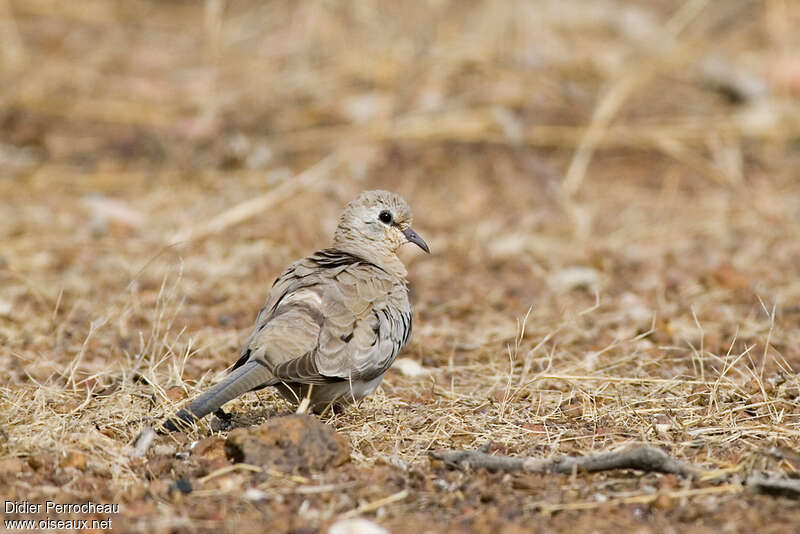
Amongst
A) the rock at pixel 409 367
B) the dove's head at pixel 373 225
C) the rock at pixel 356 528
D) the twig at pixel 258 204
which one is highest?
the dove's head at pixel 373 225

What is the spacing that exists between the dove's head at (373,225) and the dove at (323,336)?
0.08m

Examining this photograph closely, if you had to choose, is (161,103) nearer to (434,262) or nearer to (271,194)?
(271,194)

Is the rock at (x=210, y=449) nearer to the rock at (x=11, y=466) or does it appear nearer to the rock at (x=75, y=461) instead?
the rock at (x=75, y=461)

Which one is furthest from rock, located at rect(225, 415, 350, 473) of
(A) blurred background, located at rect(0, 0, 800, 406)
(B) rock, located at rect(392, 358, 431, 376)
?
(A) blurred background, located at rect(0, 0, 800, 406)

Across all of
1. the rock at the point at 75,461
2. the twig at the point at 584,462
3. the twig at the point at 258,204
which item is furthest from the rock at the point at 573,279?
the rock at the point at 75,461

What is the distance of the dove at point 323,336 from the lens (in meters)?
3.65

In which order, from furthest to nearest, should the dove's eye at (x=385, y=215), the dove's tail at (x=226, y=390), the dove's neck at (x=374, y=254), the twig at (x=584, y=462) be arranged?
the dove's eye at (x=385, y=215) → the dove's neck at (x=374, y=254) → the dove's tail at (x=226, y=390) → the twig at (x=584, y=462)

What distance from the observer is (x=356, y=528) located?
9.37 feet

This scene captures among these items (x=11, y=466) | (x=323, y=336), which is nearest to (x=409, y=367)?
(x=323, y=336)

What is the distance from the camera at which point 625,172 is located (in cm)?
905

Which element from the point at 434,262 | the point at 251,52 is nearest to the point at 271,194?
the point at 434,262

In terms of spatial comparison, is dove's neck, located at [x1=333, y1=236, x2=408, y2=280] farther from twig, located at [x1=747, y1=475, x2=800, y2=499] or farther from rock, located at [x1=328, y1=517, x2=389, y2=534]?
twig, located at [x1=747, y1=475, x2=800, y2=499]

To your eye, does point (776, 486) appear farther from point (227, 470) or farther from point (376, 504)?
point (227, 470)

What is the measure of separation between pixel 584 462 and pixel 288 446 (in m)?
0.97
